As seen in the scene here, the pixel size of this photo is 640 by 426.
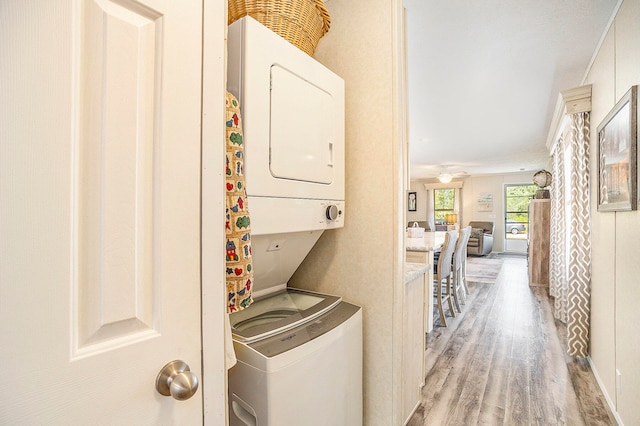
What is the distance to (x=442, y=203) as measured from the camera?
10219 mm

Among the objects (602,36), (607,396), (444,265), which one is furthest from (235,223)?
(444,265)

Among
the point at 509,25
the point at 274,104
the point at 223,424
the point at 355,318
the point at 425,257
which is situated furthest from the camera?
the point at 425,257

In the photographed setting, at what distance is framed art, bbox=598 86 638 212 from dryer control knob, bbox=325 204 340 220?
1476 millimetres


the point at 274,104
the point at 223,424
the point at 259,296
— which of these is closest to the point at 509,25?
the point at 274,104

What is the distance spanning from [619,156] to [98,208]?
241 centimetres

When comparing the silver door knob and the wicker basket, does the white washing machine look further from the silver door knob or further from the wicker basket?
the wicker basket

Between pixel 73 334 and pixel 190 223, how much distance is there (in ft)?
0.86

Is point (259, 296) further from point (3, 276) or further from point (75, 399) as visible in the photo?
point (3, 276)

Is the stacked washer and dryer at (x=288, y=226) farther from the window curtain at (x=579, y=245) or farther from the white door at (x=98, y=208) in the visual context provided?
the window curtain at (x=579, y=245)

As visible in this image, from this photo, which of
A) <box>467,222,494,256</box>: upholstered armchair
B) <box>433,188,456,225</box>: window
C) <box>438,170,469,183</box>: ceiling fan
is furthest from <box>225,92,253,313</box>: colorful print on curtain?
<box>433,188,456,225</box>: window

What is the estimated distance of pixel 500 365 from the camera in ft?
8.09

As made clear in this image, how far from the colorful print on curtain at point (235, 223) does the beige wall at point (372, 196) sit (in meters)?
0.70

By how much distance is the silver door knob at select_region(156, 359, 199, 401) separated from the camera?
583 millimetres

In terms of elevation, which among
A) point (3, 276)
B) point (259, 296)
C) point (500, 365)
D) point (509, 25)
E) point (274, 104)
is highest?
point (509, 25)
